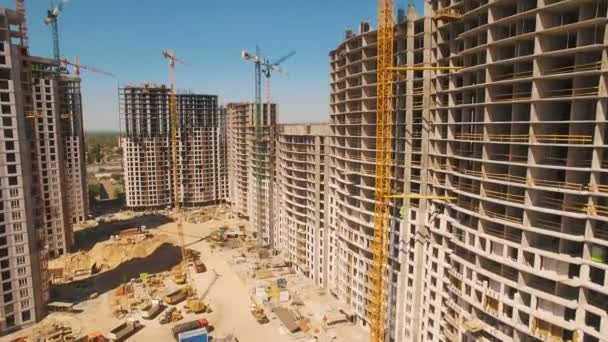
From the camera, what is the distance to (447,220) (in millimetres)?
40781

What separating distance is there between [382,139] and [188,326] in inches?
1557

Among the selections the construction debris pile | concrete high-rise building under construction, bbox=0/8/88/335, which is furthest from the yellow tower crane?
the construction debris pile

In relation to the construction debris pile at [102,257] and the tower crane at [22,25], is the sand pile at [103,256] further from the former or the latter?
the tower crane at [22,25]

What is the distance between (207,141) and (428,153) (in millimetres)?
101668

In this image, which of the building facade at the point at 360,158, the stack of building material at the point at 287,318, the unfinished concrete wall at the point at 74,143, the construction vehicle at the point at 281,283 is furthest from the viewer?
the unfinished concrete wall at the point at 74,143

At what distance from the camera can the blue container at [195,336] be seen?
50.1 meters

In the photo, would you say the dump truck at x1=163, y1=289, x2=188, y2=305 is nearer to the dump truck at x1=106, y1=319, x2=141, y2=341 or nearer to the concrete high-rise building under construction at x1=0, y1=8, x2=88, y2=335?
the dump truck at x1=106, y1=319, x2=141, y2=341

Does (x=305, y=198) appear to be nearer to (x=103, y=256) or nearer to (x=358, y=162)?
(x=358, y=162)

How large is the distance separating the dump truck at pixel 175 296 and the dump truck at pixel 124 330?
739 cm

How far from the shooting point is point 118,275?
252 feet

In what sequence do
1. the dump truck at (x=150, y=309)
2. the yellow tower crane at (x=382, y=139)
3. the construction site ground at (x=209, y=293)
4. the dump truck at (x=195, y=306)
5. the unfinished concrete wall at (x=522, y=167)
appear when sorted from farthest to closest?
the dump truck at (x=195, y=306) < the dump truck at (x=150, y=309) < the construction site ground at (x=209, y=293) < the yellow tower crane at (x=382, y=139) < the unfinished concrete wall at (x=522, y=167)

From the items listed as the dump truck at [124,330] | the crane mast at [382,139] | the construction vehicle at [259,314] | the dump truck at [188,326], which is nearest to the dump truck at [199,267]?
the construction vehicle at [259,314]

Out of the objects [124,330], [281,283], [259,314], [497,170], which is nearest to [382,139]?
[497,170]

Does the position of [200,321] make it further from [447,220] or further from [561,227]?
[561,227]
